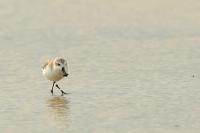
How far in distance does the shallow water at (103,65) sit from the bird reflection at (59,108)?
0.02 meters

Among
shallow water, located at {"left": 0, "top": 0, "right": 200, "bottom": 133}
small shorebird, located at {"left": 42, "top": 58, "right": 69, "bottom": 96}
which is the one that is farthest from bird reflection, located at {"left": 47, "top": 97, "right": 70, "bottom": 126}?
small shorebird, located at {"left": 42, "top": 58, "right": 69, "bottom": 96}

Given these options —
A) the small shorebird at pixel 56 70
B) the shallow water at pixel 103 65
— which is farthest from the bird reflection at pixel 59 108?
the small shorebird at pixel 56 70

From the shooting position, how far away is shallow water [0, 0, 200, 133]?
41.7 ft

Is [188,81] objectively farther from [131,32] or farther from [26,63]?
[131,32]

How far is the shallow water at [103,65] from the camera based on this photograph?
1270 centimetres

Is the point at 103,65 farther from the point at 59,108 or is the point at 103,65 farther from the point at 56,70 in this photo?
the point at 59,108

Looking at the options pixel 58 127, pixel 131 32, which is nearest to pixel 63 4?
pixel 131 32

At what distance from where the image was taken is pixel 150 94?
574 inches

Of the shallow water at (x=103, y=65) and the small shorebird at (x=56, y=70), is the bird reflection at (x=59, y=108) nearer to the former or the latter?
the shallow water at (x=103, y=65)

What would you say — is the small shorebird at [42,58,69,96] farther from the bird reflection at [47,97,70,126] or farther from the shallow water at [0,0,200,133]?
the bird reflection at [47,97,70,126]

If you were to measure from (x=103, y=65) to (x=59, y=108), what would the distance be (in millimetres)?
3862

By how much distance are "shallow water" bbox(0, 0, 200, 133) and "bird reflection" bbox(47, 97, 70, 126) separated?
2 centimetres

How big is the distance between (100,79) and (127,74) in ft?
2.40

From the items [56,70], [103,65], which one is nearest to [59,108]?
[56,70]
